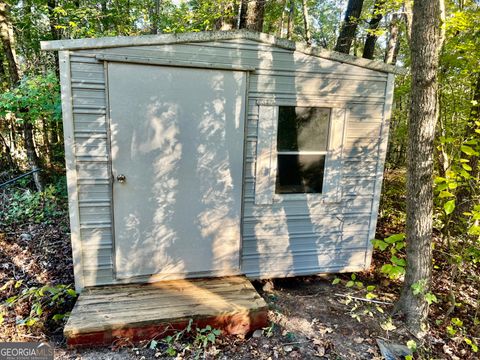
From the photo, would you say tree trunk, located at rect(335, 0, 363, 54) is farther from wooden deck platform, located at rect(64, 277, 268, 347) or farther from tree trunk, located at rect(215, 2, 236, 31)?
wooden deck platform, located at rect(64, 277, 268, 347)

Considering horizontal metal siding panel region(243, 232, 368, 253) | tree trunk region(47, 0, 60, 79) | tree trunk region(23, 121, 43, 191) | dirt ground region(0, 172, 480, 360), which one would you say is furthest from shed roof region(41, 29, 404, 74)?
tree trunk region(47, 0, 60, 79)

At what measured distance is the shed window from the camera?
138 inches

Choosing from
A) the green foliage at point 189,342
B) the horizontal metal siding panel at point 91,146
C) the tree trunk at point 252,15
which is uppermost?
the tree trunk at point 252,15

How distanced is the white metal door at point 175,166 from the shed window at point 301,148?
50 cm

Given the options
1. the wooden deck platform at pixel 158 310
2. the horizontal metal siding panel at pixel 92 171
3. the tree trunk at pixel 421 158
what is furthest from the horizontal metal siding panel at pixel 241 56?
the wooden deck platform at pixel 158 310

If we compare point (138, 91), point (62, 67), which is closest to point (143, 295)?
point (138, 91)

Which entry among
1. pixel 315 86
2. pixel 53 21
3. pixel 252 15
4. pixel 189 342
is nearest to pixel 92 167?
pixel 189 342

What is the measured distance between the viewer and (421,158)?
278 cm

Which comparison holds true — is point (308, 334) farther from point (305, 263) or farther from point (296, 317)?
point (305, 263)

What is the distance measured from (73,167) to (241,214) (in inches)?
70.6

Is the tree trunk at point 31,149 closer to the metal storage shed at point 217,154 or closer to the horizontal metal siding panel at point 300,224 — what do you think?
the metal storage shed at point 217,154

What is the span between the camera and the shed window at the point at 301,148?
3.50 meters

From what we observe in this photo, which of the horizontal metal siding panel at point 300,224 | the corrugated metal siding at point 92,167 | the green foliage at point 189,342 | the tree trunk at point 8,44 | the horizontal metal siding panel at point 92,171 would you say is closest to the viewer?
the green foliage at point 189,342

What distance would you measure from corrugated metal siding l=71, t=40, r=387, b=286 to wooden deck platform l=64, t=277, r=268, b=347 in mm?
395
